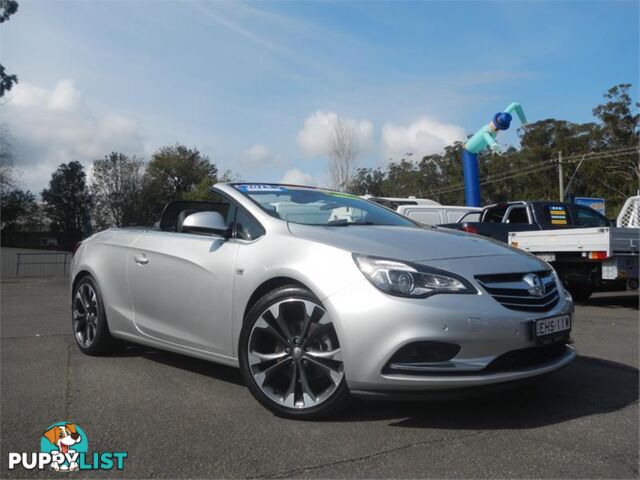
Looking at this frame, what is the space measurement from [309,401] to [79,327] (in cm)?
295

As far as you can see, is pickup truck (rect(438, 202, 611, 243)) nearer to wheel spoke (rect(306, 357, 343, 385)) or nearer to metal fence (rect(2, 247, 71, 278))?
wheel spoke (rect(306, 357, 343, 385))

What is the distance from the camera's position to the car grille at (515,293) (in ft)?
10.5

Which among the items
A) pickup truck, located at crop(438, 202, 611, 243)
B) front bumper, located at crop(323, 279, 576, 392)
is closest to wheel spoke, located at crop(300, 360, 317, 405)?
front bumper, located at crop(323, 279, 576, 392)

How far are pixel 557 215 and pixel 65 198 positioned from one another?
6956 centimetres

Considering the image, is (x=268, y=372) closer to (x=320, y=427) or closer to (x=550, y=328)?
(x=320, y=427)

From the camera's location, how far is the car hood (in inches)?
131

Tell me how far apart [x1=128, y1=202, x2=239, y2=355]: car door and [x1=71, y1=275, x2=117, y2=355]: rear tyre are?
587 millimetres

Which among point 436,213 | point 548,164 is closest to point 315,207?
point 436,213

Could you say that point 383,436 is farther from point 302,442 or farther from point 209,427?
point 209,427

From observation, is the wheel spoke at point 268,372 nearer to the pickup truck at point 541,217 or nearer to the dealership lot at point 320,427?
the dealership lot at point 320,427

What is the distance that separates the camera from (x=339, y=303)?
317cm

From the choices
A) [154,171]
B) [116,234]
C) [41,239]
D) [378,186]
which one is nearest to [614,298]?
[116,234]

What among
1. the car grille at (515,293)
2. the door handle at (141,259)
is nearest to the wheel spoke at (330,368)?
the car grille at (515,293)

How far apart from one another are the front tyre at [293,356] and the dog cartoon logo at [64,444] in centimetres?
96
